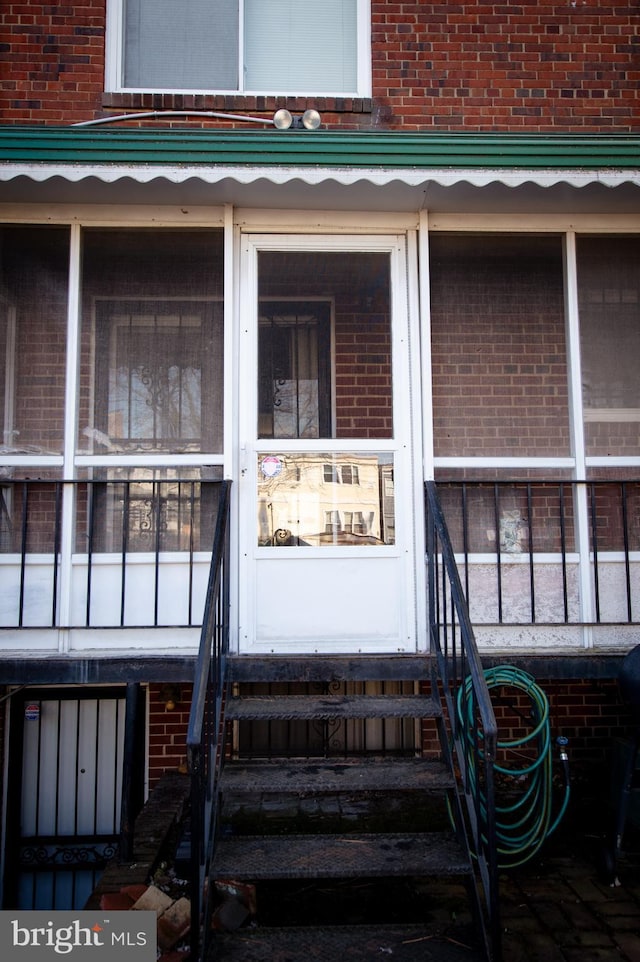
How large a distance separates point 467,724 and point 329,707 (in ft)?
2.20

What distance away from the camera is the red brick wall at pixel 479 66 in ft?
14.4

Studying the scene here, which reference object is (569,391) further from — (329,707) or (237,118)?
(237,118)

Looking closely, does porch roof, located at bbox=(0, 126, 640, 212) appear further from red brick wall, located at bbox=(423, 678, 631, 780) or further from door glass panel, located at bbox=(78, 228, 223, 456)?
red brick wall, located at bbox=(423, 678, 631, 780)

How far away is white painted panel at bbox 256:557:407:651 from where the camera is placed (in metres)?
3.69

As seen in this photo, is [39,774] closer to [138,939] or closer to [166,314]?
[138,939]

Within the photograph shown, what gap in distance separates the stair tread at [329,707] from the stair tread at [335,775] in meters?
0.23

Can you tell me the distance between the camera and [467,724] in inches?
124

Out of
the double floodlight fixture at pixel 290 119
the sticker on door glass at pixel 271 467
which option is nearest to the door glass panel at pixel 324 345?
the sticker on door glass at pixel 271 467

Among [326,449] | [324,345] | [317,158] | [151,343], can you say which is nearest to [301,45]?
[317,158]

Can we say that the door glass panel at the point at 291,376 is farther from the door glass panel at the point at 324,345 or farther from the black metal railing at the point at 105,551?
the black metal railing at the point at 105,551

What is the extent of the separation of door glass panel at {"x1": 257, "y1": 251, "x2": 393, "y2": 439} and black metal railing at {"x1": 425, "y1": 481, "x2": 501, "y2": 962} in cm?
66

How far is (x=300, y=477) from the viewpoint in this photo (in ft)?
12.5

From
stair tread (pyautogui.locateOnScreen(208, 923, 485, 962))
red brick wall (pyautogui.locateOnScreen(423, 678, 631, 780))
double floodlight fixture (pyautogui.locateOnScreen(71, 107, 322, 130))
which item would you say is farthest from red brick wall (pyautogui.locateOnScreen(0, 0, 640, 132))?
stair tread (pyautogui.locateOnScreen(208, 923, 485, 962))

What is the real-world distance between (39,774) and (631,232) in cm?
536
